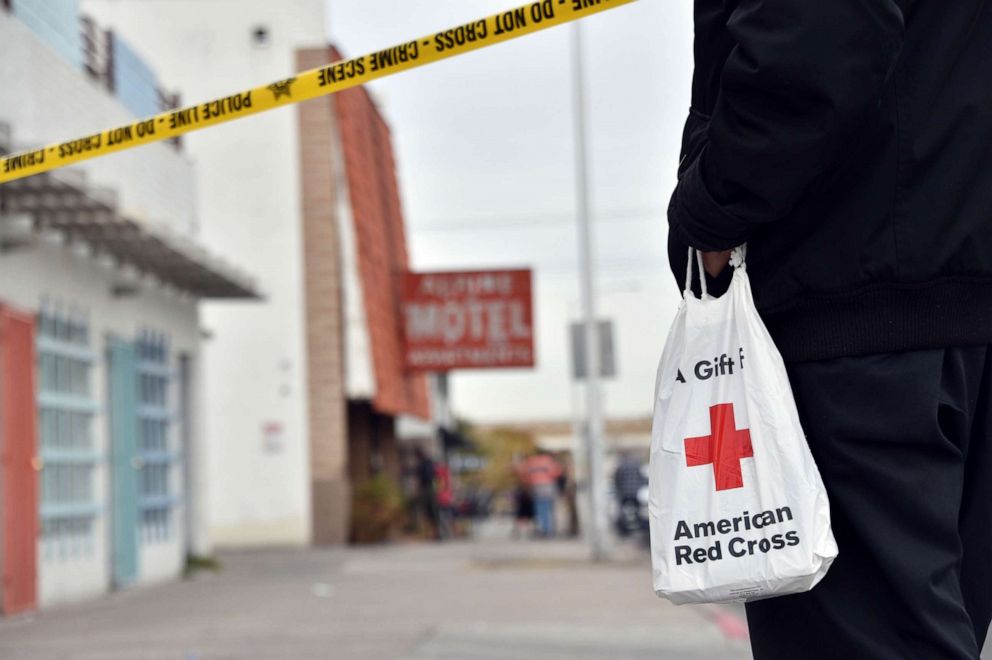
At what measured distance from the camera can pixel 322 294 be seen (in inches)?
944

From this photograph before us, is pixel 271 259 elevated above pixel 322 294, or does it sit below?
above

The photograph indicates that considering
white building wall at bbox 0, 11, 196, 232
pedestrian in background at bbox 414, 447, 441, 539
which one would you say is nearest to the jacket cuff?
white building wall at bbox 0, 11, 196, 232

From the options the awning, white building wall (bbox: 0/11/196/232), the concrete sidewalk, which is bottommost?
the concrete sidewalk

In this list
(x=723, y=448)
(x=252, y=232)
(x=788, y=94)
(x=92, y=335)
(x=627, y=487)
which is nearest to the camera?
(x=788, y=94)

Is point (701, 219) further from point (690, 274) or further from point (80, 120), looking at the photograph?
point (80, 120)

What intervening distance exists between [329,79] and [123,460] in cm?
1219

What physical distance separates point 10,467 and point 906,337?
10185mm

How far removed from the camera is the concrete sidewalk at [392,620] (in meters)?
7.99

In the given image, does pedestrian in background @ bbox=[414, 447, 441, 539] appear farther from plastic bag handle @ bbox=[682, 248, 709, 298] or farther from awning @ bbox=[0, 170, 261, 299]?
plastic bag handle @ bbox=[682, 248, 709, 298]

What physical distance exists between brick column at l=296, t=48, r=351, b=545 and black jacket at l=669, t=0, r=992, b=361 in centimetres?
2169

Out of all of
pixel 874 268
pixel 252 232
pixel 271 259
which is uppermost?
pixel 252 232

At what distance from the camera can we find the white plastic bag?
6.99 ft

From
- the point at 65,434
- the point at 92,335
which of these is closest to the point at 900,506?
the point at 65,434

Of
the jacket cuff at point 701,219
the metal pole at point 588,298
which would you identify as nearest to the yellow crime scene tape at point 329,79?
the jacket cuff at point 701,219
